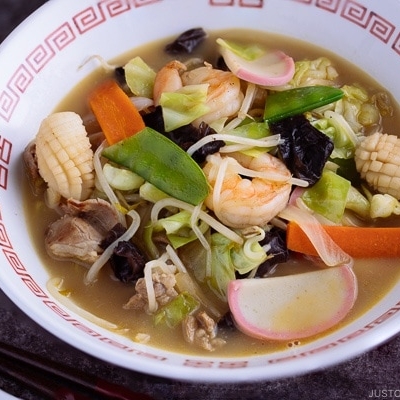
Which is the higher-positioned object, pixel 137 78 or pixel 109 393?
A: pixel 137 78

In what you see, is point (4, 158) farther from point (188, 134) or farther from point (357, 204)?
point (357, 204)

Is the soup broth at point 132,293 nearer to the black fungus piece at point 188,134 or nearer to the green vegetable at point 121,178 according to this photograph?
the green vegetable at point 121,178

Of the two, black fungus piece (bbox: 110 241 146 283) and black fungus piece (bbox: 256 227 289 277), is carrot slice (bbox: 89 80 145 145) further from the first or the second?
black fungus piece (bbox: 256 227 289 277)

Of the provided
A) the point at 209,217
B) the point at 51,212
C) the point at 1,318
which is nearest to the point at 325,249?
the point at 209,217

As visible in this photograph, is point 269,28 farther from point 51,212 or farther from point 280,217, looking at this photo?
point 51,212

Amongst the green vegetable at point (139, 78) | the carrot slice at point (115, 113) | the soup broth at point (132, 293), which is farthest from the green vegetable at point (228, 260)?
the green vegetable at point (139, 78)

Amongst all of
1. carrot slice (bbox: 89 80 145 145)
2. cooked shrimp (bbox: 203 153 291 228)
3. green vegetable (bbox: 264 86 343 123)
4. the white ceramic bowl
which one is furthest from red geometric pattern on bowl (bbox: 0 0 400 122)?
cooked shrimp (bbox: 203 153 291 228)
